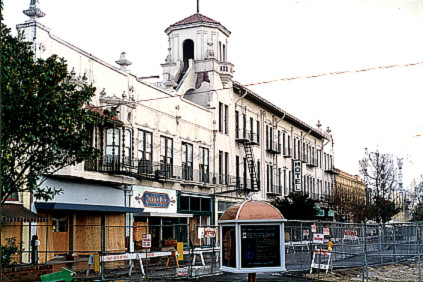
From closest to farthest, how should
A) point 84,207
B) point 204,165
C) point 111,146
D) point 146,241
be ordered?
1. point 146,241
2. point 84,207
3. point 111,146
4. point 204,165

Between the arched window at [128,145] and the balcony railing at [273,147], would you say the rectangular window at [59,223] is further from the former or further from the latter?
the balcony railing at [273,147]

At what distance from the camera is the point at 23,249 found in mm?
22250

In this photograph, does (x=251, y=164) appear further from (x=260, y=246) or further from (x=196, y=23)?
(x=260, y=246)

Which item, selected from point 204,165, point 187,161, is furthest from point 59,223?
point 204,165

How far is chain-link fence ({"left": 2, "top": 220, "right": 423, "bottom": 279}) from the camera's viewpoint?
2192cm

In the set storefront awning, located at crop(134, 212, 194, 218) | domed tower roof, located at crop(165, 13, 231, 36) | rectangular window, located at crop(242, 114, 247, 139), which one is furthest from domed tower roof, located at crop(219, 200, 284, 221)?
rectangular window, located at crop(242, 114, 247, 139)

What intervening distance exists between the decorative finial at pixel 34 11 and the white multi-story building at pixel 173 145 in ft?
0.18

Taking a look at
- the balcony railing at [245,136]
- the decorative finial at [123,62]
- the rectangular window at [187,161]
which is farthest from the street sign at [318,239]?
the balcony railing at [245,136]

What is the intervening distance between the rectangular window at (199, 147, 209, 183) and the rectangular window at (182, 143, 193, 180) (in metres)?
1.42

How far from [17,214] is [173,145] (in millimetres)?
14499

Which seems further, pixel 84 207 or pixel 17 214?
pixel 84 207

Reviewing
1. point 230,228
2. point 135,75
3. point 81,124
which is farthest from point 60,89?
point 135,75

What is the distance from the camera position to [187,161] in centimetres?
3641

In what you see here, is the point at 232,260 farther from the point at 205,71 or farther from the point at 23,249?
the point at 205,71
